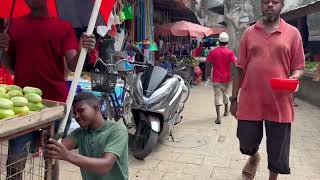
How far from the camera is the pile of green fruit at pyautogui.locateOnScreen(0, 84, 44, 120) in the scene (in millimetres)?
2055

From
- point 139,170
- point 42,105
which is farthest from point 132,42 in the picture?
point 42,105

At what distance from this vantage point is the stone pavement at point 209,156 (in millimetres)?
4895

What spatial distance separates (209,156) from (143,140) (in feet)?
3.16

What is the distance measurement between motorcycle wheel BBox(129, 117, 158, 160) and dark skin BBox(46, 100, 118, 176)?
9.04 feet

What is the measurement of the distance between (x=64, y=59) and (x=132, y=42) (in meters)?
6.84

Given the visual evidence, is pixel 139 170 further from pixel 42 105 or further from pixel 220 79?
pixel 220 79

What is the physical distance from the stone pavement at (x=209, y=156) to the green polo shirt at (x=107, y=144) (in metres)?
2.18

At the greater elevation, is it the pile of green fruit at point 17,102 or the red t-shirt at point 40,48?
the red t-shirt at point 40,48

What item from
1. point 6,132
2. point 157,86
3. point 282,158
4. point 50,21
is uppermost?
point 50,21

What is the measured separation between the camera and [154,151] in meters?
5.82

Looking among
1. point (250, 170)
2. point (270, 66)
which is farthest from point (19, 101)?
point (250, 170)

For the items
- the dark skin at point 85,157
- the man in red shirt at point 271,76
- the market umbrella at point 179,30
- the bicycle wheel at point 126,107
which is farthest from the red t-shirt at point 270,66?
the market umbrella at point 179,30

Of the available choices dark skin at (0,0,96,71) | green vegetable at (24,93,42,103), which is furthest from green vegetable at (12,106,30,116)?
dark skin at (0,0,96,71)

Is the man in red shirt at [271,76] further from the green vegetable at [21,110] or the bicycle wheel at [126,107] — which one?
the bicycle wheel at [126,107]
